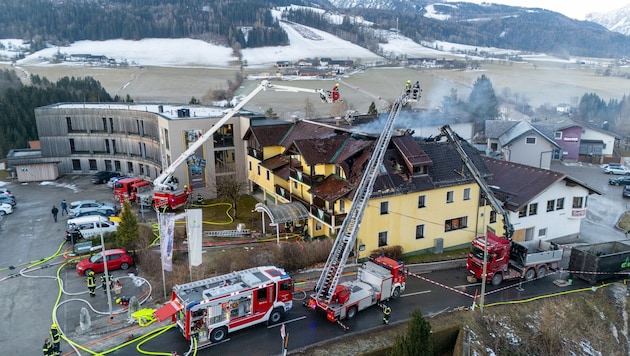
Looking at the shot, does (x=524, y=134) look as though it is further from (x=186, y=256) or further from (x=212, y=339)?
(x=212, y=339)

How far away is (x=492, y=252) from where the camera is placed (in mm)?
27656

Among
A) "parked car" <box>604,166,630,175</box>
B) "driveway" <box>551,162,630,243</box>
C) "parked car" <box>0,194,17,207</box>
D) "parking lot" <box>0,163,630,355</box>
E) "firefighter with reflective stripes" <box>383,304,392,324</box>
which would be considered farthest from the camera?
"parked car" <box>604,166,630,175</box>

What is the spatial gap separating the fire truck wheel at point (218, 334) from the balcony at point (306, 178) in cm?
1511

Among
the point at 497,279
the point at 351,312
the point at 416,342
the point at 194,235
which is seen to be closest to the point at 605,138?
the point at 497,279

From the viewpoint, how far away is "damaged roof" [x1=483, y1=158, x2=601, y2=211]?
3503cm

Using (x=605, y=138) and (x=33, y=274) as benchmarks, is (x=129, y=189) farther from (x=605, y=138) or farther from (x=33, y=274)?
(x=605, y=138)

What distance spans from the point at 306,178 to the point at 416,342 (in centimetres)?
1793

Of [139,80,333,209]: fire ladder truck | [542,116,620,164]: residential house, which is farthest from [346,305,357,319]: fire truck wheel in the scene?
[542,116,620,164]: residential house

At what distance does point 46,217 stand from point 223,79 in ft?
326

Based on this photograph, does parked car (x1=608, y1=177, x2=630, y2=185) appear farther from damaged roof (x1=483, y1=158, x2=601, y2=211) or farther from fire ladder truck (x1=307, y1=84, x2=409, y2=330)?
fire ladder truck (x1=307, y1=84, x2=409, y2=330)

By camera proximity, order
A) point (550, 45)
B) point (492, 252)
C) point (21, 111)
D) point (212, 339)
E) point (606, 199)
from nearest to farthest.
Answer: point (212, 339), point (492, 252), point (606, 199), point (21, 111), point (550, 45)

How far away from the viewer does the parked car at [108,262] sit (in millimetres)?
27328

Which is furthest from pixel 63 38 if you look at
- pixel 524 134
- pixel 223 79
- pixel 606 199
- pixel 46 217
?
pixel 606 199

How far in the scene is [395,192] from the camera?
30812mm
